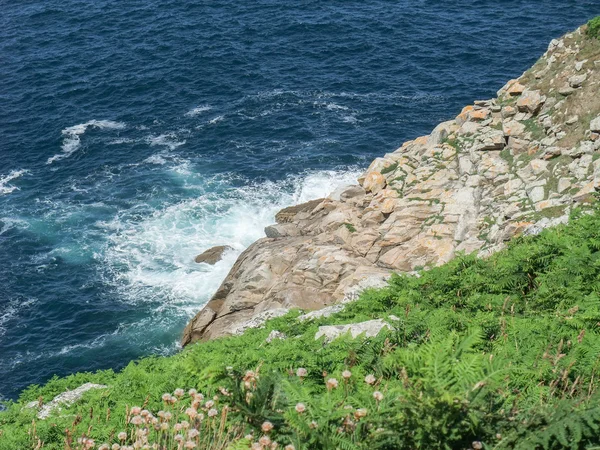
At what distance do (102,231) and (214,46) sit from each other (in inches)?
1123

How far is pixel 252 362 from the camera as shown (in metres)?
15.8

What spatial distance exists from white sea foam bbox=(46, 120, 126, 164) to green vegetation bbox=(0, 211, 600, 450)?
39592mm

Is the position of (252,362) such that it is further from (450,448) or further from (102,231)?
(102,231)

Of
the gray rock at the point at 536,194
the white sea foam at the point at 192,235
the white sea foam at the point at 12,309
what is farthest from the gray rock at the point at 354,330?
the white sea foam at the point at 12,309

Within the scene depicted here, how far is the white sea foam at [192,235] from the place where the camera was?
4366 centimetres

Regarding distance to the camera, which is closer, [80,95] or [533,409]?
[533,409]

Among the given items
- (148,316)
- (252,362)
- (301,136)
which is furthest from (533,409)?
(301,136)

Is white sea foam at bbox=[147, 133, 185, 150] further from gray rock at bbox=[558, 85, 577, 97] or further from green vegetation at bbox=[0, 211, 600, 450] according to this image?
green vegetation at bbox=[0, 211, 600, 450]

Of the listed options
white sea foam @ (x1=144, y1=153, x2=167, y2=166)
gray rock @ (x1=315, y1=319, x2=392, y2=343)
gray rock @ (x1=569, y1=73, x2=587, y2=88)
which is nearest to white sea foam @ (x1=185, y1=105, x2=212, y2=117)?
white sea foam @ (x1=144, y1=153, x2=167, y2=166)

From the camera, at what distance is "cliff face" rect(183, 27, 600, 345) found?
30.9m

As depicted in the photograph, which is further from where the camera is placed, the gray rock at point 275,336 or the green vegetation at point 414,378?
the gray rock at point 275,336

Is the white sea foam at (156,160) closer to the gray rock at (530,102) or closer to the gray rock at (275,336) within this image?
the gray rock at (530,102)

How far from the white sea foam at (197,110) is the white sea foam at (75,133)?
547 cm

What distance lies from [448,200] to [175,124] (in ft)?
104
